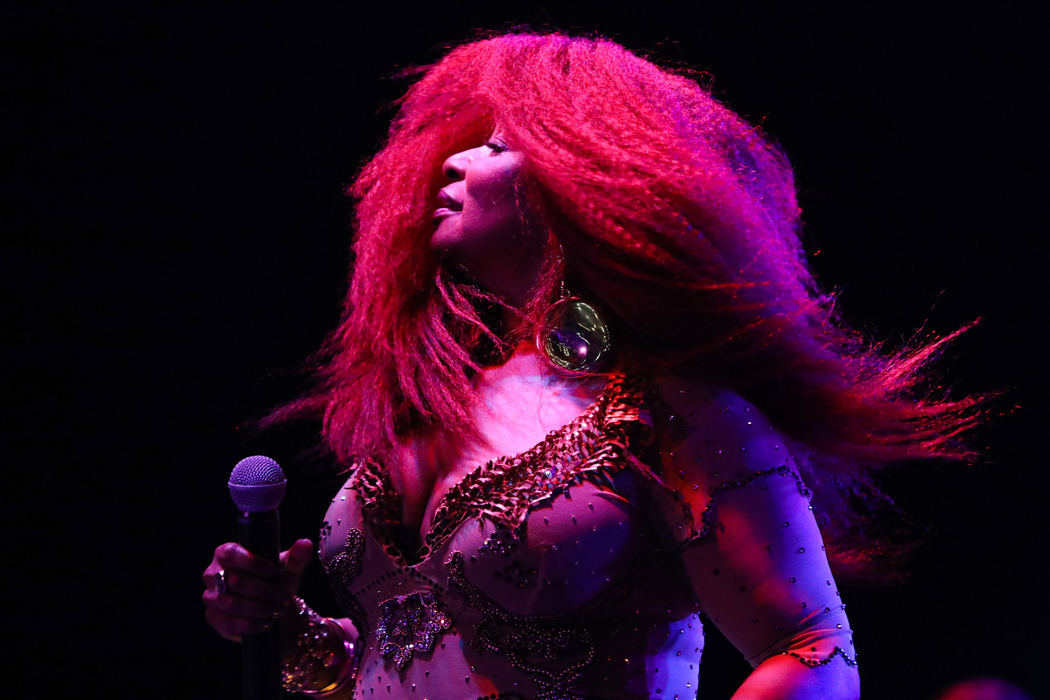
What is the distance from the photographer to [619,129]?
1215mm

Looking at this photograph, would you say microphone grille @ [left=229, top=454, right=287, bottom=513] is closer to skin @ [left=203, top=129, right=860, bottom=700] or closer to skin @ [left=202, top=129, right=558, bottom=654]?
skin @ [left=203, top=129, right=860, bottom=700]

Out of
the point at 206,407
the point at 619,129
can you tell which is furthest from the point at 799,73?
the point at 206,407

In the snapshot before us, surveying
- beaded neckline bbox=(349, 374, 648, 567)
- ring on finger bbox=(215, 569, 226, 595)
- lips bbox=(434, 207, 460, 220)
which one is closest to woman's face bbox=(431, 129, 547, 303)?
lips bbox=(434, 207, 460, 220)

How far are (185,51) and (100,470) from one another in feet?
3.19

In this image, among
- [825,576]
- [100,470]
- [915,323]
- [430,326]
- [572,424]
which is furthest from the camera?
[100,470]

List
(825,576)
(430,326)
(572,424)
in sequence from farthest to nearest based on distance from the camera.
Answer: (430,326) < (572,424) < (825,576)

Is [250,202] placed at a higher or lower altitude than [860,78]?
lower

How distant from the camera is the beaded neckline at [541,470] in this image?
3.54ft

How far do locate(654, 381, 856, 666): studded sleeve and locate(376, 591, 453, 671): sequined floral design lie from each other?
0.33 meters

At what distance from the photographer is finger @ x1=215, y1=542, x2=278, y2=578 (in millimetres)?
941

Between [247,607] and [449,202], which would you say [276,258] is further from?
[247,607]

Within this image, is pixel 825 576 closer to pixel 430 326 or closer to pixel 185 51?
pixel 430 326

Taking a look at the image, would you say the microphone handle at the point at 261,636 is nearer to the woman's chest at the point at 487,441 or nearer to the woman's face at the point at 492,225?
the woman's chest at the point at 487,441

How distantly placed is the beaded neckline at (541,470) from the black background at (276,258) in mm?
681
